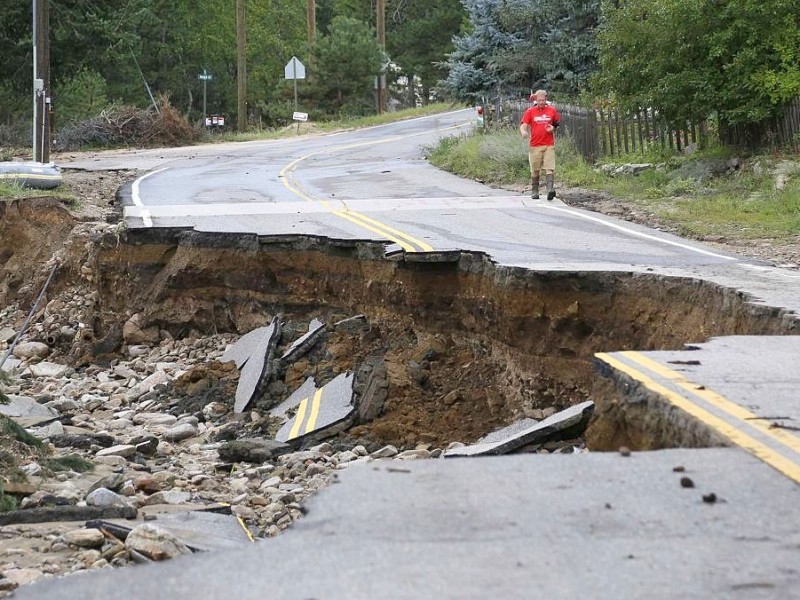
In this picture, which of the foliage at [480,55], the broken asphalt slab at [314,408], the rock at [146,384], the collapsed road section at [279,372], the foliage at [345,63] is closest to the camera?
the collapsed road section at [279,372]

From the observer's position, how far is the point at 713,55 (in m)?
18.5

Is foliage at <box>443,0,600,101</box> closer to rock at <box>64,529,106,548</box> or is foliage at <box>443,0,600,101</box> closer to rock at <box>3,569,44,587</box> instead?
rock at <box>64,529,106,548</box>

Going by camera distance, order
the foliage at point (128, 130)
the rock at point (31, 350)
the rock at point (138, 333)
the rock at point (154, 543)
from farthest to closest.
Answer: the foliage at point (128, 130)
the rock at point (31, 350)
the rock at point (138, 333)
the rock at point (154, 543)

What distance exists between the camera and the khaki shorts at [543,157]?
1812 cm

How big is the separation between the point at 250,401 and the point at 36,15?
1538 cm

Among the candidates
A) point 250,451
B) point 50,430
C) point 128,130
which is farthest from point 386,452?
point 128,130

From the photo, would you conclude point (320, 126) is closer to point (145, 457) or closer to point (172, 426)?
point (172, 426)

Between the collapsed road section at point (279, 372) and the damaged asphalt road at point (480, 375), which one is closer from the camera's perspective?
the damaged asphalt road at point (480, 375)

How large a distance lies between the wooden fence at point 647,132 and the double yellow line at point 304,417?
10.8 meters

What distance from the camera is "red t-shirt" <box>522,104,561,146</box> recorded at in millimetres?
17922

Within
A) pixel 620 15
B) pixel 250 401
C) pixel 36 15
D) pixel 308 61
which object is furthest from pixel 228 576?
pixel 308 61

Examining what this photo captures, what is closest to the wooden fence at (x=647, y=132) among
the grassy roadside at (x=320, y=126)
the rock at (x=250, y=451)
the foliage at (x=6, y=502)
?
the rock at (x=250, y=451)

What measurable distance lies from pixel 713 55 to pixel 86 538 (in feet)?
48.6

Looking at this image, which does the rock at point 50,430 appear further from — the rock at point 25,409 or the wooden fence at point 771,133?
the wooden fence at point 771,133
